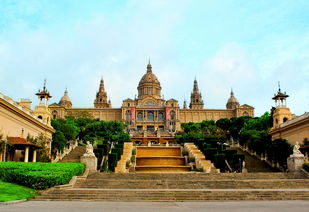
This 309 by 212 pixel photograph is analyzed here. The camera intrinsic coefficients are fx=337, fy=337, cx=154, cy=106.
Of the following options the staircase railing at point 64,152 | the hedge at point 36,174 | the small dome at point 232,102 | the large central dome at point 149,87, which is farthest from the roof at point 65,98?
the hedge at point 36,174

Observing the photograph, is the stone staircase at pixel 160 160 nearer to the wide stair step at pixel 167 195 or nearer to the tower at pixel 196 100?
the wide stair step at pixel 167 195

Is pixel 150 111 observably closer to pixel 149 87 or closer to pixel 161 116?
pixel 161 116

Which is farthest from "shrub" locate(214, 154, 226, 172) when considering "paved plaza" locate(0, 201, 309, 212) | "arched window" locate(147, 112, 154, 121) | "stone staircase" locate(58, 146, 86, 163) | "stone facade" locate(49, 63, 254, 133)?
"arched window" locate(147, 112, 154, 121)

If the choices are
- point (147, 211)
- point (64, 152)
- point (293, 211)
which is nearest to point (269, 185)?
point (293, 211)

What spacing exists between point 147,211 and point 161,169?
25.4 metres

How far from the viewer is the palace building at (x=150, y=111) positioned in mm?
114125

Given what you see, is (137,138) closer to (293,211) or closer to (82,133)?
(82,133)

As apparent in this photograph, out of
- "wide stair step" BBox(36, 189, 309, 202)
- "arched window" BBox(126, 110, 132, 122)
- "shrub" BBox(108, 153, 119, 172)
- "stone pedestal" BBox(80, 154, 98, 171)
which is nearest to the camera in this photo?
"wide stair step" BBox(36, 189, 309, 202)

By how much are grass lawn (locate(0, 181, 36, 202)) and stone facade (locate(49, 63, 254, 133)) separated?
3575 inches

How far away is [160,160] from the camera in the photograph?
41594 mm

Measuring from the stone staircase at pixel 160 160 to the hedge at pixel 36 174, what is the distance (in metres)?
16.4

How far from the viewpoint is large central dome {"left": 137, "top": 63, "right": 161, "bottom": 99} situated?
127419mm

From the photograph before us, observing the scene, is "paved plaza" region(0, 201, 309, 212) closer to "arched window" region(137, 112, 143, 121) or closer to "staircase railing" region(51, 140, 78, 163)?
"staircase railing" region(51, 140, 78, 163)

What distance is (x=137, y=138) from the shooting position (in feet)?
267
